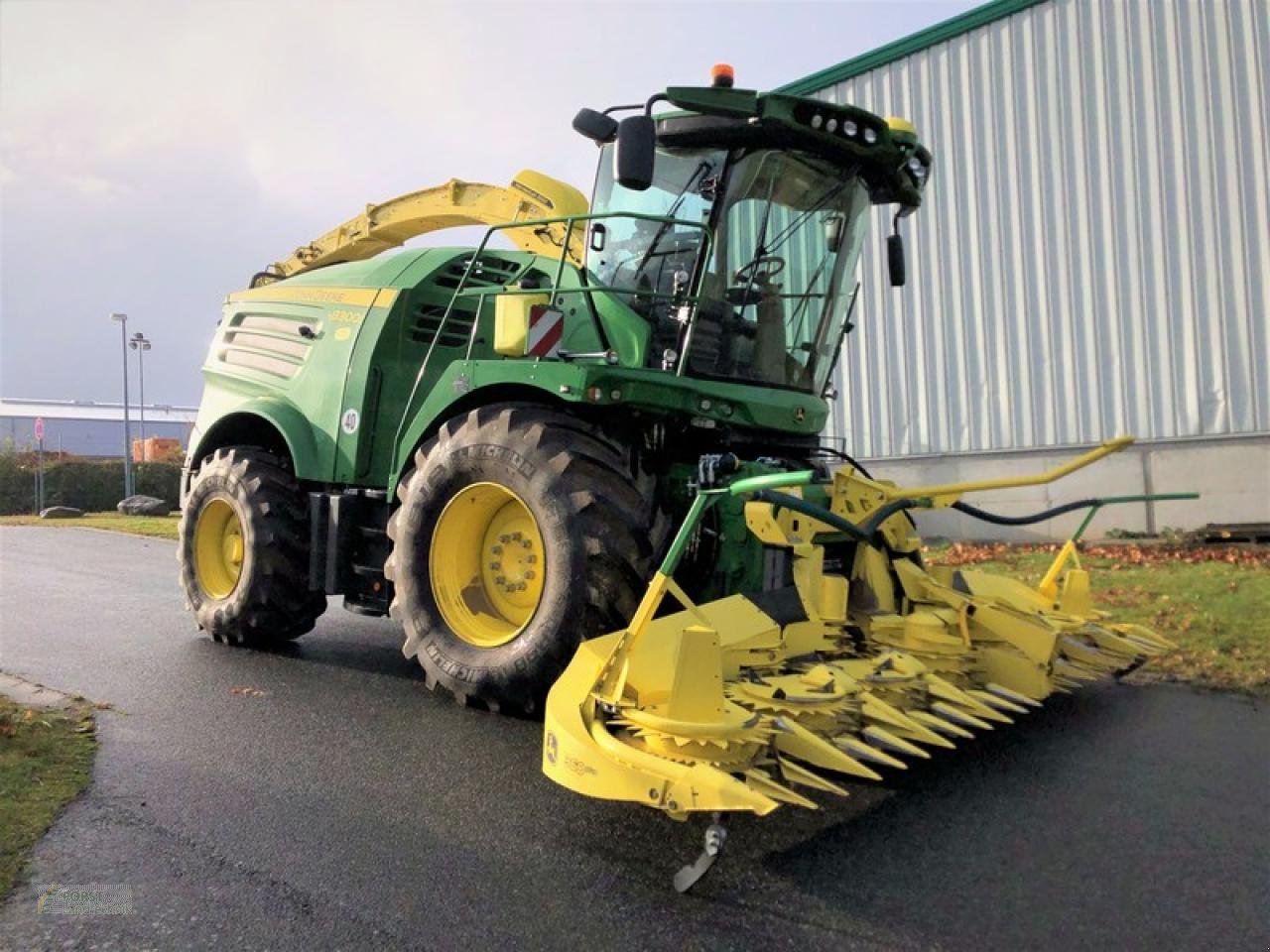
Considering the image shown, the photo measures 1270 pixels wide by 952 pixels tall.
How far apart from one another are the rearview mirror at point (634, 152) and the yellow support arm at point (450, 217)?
4.16ft

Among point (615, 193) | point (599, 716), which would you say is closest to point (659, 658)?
point (599, 716)

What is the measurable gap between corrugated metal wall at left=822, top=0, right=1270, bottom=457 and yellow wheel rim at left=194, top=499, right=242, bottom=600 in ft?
28.2

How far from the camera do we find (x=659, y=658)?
3.18 meters

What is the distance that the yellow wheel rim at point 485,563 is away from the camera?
467 cm

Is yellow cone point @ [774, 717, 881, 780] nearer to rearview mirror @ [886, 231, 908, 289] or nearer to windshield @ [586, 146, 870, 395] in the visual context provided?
windshield @ [586, 146, 870, 395]

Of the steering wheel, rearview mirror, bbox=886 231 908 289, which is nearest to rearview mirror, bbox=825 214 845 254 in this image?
the steering wheel

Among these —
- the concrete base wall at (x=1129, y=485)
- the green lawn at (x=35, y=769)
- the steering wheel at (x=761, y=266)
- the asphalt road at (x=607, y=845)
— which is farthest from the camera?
the concrete base wall at (x=1129, y=485)

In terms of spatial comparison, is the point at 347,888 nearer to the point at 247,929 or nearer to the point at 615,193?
the point at 247,929

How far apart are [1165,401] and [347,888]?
10.3m

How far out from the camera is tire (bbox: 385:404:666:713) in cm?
408

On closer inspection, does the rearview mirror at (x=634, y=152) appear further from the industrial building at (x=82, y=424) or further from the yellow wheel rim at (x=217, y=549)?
the industrial building at (x=82, y=424)

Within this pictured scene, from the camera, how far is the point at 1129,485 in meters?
10.6

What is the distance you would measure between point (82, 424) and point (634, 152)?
7717 centimetres

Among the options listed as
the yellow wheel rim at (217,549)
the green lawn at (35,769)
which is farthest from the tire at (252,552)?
the green lawn at (35,769)
